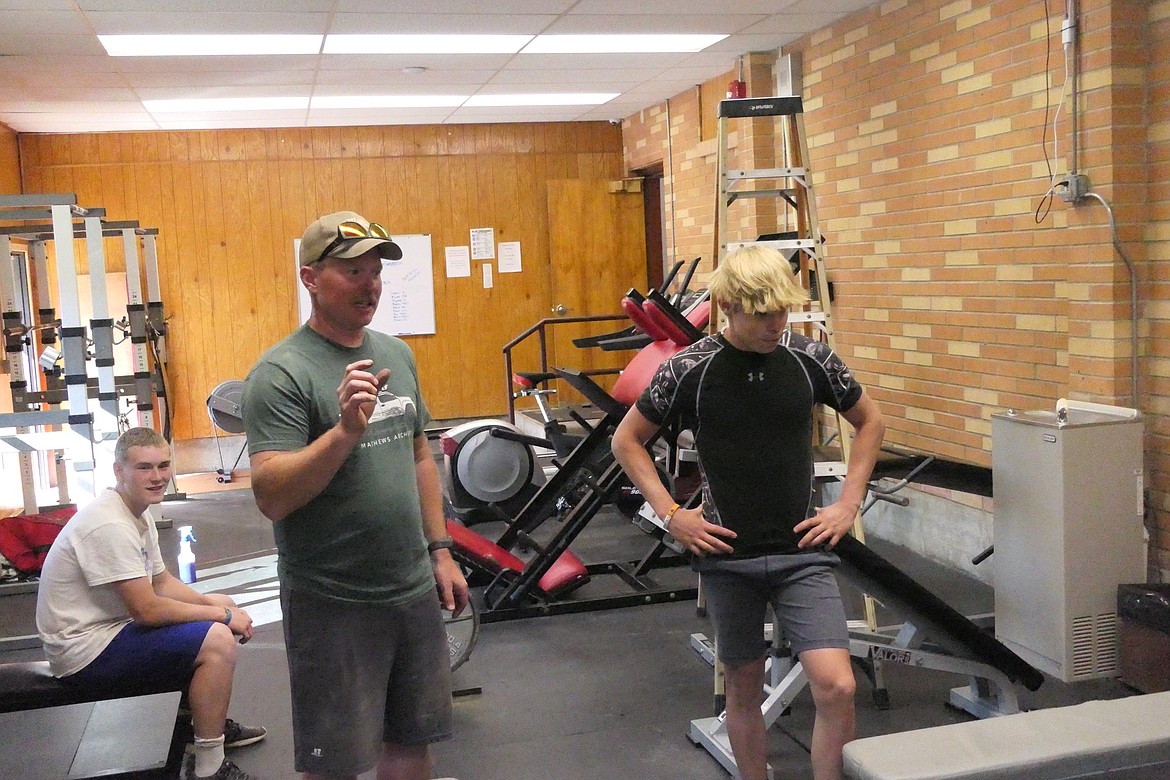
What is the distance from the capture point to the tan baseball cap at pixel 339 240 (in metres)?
1.96

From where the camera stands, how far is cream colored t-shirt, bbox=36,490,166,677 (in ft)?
9.43

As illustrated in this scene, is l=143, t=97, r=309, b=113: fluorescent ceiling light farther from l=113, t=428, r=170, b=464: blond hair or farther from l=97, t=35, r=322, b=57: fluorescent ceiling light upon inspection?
l=113, t=428, r=170, b=464: blond hair

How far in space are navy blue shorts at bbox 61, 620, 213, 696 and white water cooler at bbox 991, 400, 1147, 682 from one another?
2.77m

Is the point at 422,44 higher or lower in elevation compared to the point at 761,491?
higher

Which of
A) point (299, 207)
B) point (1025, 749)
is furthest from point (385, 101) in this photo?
point (1025, 749)

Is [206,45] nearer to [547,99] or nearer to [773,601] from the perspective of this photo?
[547,99]

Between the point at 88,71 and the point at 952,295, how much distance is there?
4.99 m

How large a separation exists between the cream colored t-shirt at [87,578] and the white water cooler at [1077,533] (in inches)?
115

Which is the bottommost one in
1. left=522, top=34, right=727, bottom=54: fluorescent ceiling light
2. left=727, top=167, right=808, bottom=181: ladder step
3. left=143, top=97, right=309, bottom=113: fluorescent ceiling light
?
left=727, top=167, right=808, bottom=181: ladder step

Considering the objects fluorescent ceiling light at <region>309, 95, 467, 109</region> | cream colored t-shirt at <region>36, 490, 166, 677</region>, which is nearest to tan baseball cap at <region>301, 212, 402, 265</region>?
A: cream colored t-shirt at <region>36, 490, 166, 677</region>

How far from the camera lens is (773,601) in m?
2.42

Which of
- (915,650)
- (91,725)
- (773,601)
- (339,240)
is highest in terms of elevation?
(339,240)

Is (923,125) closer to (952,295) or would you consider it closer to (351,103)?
(952,295)

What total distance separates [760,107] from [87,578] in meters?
2.67
